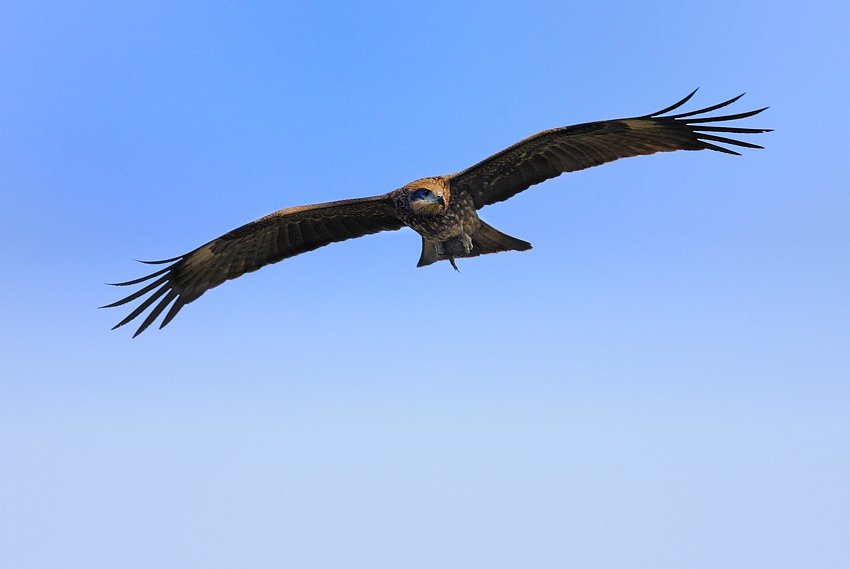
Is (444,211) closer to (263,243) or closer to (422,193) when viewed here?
(422,193)

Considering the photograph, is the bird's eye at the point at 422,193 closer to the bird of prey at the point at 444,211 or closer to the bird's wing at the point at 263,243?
the bird of prey at the point at 444,211

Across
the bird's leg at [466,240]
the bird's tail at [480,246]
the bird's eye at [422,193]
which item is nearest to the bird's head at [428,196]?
the bird's eye at [422,193]

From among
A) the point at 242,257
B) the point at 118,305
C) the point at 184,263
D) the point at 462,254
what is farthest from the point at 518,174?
the point at 118,305

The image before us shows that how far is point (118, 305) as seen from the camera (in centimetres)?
814

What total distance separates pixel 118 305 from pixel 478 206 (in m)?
4.41

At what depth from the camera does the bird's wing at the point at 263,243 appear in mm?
8602

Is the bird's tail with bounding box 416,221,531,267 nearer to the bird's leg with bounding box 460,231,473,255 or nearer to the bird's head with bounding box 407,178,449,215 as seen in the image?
the bird's leg with bounding box 460,231,473,255

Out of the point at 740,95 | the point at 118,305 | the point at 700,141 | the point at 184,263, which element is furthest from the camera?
the point at 184,263

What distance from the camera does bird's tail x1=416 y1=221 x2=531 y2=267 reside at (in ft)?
27.6

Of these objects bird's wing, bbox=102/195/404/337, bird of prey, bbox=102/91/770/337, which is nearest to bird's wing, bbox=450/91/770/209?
bird of prey, bbox=102/91/770/337

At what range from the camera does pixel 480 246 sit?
853 centimetres

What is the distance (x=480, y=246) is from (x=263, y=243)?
111 inches

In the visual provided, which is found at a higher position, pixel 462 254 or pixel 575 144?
pixel 575 144

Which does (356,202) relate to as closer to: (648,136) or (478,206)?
(478,206)
